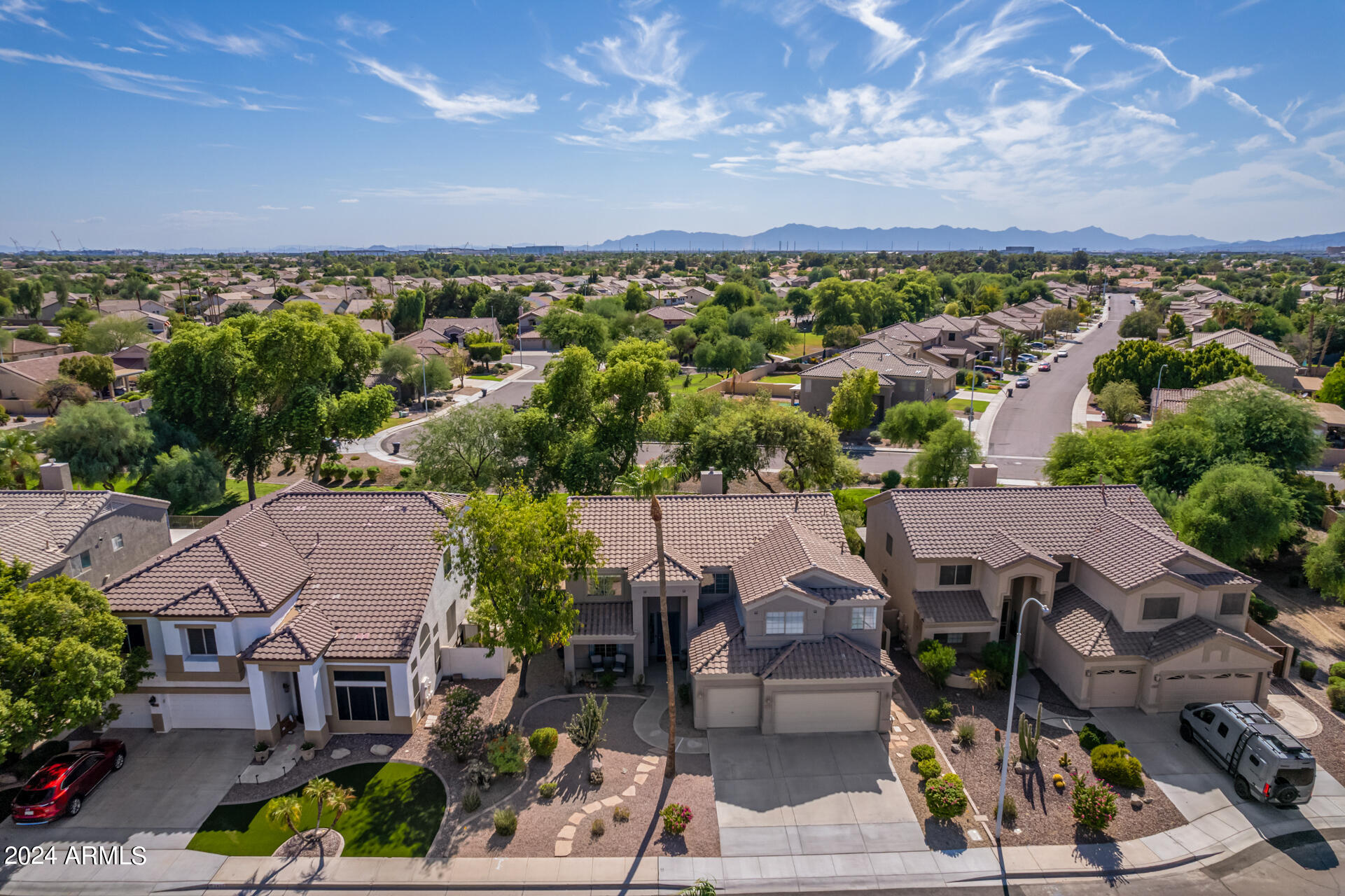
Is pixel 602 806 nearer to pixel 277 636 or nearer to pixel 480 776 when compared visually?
pixel 480 776

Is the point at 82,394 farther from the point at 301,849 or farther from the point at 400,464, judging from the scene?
the point at 301,849

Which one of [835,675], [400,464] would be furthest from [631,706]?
[400,464]

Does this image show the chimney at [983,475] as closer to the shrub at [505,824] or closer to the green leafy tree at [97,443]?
the shrub at [505,824]

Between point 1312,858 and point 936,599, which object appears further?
point 936,599

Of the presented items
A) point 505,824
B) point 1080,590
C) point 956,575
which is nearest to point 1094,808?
point 956,575

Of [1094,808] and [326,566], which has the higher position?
[326,566]

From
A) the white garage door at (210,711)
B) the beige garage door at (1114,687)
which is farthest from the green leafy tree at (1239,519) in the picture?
the white garage door at (210,711)
